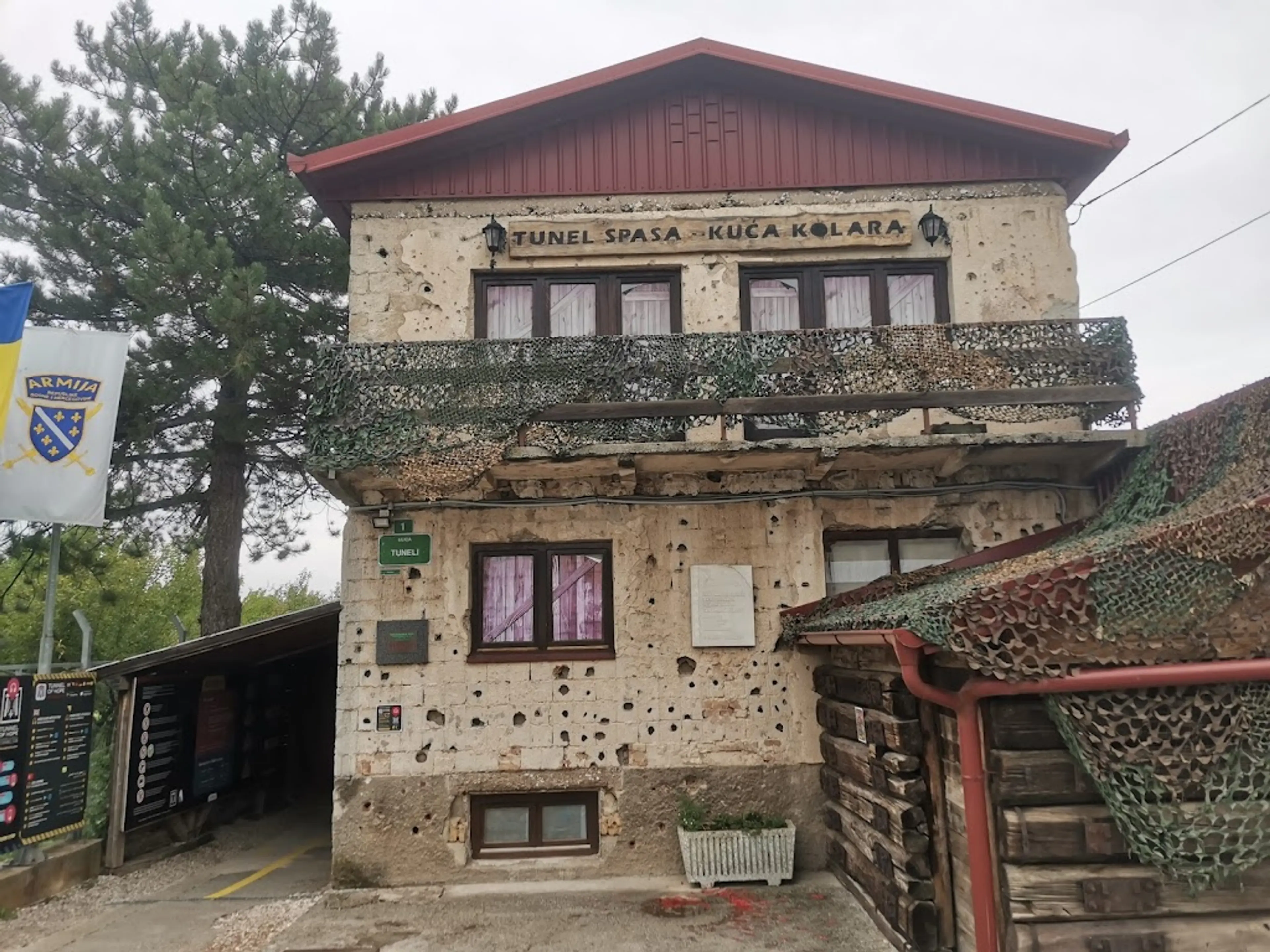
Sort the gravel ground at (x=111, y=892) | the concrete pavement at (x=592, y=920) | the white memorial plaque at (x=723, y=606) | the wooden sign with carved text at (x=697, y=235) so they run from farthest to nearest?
the wooden sign with carved text at (x=697, y=235) < the white memorial plaque at (x=723, y=606) < the gravel ground at (x=111, y=892) < the concrete pavement at (x=592, y=920)

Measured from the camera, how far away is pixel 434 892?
7926mm

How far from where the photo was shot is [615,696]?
27.8 ft

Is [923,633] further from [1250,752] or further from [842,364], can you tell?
[842,364]

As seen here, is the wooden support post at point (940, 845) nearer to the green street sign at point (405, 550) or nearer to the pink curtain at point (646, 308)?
the green street sign at point (405, 550)

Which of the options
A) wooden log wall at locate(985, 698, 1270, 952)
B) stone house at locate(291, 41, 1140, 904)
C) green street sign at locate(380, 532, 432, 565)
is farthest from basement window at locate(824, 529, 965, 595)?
green street sign at locate(380, 532, 432, 565)

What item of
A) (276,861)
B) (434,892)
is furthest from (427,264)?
(276,861)

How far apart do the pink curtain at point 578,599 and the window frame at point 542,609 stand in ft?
0.10

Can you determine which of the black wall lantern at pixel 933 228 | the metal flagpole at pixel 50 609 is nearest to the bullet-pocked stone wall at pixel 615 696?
the black wall lantern at pixel 933 228

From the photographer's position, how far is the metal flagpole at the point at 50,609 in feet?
29.9

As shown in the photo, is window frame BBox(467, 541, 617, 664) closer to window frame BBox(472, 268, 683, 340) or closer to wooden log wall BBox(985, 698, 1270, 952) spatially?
window frame BBox(472, 268, 683, 340)

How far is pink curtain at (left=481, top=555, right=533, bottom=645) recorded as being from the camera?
28.7 feet

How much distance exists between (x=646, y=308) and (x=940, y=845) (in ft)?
20.6

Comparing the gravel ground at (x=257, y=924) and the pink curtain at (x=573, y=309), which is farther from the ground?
the pink curtain at (x=573, y=309)

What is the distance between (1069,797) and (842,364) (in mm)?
4681
